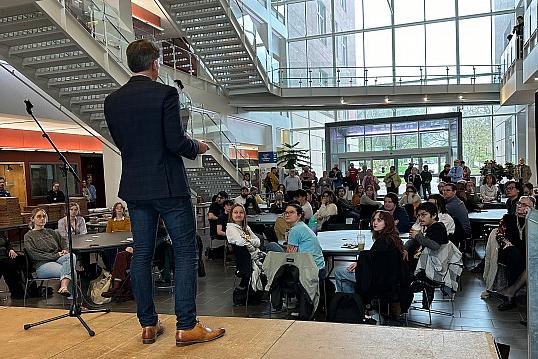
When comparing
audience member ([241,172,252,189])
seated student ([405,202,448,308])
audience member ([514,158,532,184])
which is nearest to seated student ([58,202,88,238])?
seated student ([405,202,448,308])

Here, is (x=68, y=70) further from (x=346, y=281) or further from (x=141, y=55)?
(x=141, y=55)

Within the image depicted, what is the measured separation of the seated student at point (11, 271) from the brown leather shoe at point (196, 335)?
15.7 ft

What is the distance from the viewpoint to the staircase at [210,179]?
1454 cm

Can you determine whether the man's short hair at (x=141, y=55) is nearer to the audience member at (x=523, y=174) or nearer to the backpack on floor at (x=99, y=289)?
the backpack on floor at (x=99, y=289)

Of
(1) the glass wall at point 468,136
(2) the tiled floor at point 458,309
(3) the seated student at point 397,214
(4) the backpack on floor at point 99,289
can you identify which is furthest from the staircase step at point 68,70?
(1) the glass wall at point 468,136

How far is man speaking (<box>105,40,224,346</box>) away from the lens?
267cm

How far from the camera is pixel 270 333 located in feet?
9.73

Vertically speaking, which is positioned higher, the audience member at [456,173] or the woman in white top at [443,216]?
the audience member at [456,173]

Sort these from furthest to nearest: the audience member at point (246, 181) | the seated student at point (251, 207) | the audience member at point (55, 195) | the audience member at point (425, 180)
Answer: the audience member at point (425, 180) < the audience member at point (246, 181) < the audience member at point (55, 195) < the seated student at point (251, 207)

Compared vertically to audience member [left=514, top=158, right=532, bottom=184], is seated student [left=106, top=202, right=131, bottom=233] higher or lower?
lower

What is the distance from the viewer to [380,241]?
4.72m

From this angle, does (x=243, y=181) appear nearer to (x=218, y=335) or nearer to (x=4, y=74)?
(x=4, y=74)

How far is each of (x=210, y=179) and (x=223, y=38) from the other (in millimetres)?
4271

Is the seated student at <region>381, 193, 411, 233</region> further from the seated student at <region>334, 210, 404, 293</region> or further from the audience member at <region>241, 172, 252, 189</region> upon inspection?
the audience member at <region>241, 172, 252, 189</region>
